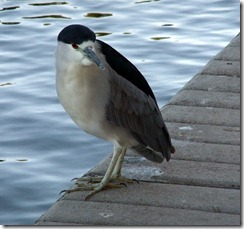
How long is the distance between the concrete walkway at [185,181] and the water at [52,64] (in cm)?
112

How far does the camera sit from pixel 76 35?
450cm

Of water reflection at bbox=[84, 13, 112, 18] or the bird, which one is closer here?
the bird

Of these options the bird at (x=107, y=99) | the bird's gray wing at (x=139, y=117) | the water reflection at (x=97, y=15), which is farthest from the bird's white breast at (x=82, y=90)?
the water reflection at (x=97, y=15)

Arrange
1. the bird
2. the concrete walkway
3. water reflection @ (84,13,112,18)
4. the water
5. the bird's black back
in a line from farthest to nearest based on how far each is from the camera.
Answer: water reflection @ (84,13,112,18)
the water
the bird's black back
the bird
the concrete walkway

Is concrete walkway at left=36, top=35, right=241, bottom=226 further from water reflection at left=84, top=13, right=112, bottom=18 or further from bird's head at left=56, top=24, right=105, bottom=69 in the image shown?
water reflection at left=84, top=13, right=112, bottom=18

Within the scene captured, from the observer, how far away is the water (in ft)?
21.6

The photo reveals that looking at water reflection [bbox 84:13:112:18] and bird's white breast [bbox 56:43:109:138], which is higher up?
bird's white breast [bbox 56:43:109:138]

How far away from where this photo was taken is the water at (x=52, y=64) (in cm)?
660

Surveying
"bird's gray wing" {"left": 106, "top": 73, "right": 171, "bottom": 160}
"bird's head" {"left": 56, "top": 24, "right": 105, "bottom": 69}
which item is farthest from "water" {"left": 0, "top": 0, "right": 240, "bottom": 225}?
"bird's head" {"left": 56, "top": 24, "right": 105, "bottom": 69}

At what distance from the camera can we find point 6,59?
29.4 ft

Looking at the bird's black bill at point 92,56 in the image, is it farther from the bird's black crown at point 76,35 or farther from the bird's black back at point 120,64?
the bird's black back at point 120,64

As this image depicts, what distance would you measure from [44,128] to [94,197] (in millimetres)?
2736

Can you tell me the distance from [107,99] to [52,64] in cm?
415

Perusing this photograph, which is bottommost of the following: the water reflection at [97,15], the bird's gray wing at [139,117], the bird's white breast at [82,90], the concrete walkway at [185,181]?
the water reflection at [97,15]
